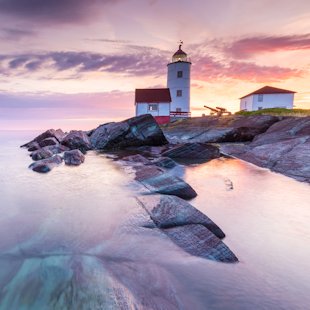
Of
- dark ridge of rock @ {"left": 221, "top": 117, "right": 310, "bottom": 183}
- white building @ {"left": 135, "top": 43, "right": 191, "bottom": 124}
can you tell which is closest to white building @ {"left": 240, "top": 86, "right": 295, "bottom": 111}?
white building @ {"left": 135, "top": 43, "right": 191, "bottom": 124}

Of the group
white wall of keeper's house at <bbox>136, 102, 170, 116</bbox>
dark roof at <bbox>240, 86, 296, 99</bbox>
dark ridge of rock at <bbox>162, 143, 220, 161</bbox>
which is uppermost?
dark roof at <bbox>240, 86, 296, 99</bbox>

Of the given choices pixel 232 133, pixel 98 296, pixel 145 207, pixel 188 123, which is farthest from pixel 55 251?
pixel 188 123

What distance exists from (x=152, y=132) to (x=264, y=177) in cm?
1298

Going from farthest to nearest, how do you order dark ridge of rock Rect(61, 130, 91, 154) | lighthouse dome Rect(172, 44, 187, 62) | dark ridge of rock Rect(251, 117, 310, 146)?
lighthouse dome Rect(172, 44, 187, 62), dark ridge of rock Rect(61, 130, 91, 154), dark ridge of rock Rect(251, 117, 310, 146)

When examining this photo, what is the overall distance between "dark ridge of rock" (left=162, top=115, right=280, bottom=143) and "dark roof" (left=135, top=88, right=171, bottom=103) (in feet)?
48.0

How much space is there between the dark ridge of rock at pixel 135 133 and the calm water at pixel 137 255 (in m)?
13.9

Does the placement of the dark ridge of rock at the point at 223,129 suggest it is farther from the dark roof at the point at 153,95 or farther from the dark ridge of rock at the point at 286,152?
the dark roof at the point at 153,95

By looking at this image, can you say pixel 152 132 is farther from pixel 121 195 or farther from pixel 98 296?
pixel 98 296

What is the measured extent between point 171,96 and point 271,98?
21419 mm

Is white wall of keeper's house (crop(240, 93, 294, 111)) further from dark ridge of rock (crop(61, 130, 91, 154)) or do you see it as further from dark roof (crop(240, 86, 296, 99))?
dark ridge of rock (crop(61, 130, 91, 154))

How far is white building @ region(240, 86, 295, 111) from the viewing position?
50.4 m

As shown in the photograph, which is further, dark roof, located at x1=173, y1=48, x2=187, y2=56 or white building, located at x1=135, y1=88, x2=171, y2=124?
dark roof, located at x1=173, y1=48, x2=187, y2=56

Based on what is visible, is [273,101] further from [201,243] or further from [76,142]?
[201,243]

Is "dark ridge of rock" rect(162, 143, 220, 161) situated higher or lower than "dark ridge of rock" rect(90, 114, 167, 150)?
lower
